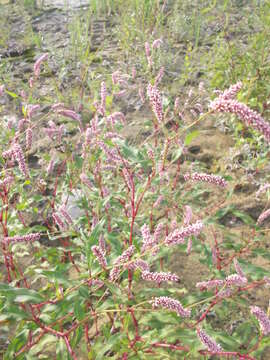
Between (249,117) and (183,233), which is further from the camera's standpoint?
(183,233)

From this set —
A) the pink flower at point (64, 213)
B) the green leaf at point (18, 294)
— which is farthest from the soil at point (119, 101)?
the green leaf at point (18, 294)

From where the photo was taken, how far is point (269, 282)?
4.89 ft

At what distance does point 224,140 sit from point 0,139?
2.06m

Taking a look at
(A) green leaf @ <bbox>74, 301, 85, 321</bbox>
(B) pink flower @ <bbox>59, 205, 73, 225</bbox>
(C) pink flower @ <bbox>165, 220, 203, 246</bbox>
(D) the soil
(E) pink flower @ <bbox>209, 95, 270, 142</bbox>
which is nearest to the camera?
(E) pink flower @ <bbox>209, 95, 270, 142</bbox>

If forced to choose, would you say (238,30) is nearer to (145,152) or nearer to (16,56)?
(16,56)

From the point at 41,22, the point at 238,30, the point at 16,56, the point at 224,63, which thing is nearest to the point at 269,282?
the point at 224,63

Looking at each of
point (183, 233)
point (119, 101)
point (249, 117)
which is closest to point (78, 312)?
point (183, 233)

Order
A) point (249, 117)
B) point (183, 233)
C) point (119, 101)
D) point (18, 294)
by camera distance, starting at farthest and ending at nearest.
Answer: point (119, 101) < point (18, 294) < point (183, 233) < point (249, 117)

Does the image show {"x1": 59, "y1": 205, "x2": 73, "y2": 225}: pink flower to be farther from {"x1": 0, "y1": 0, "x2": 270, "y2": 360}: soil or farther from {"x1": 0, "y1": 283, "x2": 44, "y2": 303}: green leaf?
{"x1": 0, "y1": 0, "x2": 270, "y2": 360}: soil

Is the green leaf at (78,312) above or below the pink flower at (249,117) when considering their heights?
below

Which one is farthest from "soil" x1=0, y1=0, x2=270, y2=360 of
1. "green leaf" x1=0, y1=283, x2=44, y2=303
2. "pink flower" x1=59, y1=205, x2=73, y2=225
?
"green leaf" x1=0, y1=283, x2=44, y2=303

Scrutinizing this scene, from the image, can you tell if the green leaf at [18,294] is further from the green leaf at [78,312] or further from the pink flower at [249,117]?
the pink flower at [249,117]

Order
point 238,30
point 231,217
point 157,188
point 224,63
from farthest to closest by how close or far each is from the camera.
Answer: point 238,30 < point 224,63 < point 231,217 < point 157,188

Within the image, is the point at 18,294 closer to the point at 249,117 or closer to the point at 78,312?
the point at 78,312
